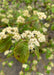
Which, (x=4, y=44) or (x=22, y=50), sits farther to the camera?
(x=4, y=44)

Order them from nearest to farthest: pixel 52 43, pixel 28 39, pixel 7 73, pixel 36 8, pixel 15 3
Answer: pixel 28 39 → pixel 7 73 → pixel 52 43 → pixel 36 8 → pixel 15 3

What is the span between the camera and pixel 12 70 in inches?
58.3

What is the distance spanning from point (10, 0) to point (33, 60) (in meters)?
1.69

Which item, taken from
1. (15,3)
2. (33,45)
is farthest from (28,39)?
(15,3)

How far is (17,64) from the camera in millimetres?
1543

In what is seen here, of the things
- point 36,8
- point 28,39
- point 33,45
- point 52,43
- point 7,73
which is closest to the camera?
point 33,45

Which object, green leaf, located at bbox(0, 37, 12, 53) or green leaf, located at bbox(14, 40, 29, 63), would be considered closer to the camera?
green leaf, located at bbox(14, 40, 29, 63)

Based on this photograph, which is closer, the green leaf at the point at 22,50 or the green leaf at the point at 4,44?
the green leaf at the point at 22,50

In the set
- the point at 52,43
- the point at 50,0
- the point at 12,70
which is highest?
the point at 50,0

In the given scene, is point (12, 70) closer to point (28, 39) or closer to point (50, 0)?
point (28, 39)

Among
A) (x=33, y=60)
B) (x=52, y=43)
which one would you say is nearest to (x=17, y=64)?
(x=33, y=60)

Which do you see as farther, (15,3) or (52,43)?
(15,3)

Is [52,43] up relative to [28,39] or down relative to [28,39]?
down

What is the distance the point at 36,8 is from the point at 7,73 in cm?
152
